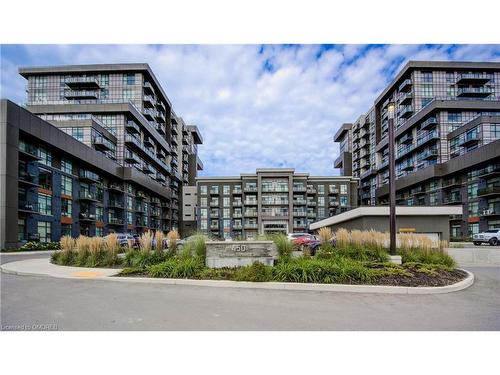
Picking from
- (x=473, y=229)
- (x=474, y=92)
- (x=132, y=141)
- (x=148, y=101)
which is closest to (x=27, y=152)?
(x=132, y=141)

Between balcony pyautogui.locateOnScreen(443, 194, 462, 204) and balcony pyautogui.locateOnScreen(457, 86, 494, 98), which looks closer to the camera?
balcony pyautogui.locateOnScreen(443, 194, 462, 204)

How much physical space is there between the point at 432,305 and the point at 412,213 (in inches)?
995

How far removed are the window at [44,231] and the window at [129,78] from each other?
1646 inches

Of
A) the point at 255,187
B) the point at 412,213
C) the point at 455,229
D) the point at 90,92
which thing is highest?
the point at 90,92

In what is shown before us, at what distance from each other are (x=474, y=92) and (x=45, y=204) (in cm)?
8005

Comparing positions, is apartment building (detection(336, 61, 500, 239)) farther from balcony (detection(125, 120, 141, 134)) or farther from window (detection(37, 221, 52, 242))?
window (detection(37, 221, 52, 242))

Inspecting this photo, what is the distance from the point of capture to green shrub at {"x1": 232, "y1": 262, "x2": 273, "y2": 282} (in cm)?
1017

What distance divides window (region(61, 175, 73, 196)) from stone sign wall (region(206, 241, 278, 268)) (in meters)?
41.3

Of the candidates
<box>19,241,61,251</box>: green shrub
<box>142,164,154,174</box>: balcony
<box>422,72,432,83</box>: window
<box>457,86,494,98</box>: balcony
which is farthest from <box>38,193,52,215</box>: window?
<box>457,86,494,98</box>: balcony

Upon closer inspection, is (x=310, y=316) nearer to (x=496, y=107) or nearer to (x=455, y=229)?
(x=455, y=229)

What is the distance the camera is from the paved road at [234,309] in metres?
6.35

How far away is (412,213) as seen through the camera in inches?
1205

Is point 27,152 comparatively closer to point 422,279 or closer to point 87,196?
point 87,196

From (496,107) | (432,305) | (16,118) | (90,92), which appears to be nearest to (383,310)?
(432,305)
